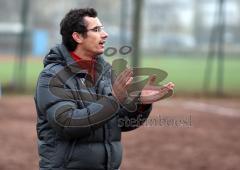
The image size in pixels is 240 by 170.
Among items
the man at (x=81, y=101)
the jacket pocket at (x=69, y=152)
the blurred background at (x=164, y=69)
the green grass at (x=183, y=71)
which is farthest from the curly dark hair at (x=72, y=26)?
the green grass at (x=183, y=71)

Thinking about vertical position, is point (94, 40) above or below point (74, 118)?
above

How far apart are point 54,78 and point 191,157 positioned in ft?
15.0

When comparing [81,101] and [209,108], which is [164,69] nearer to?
[209,108]

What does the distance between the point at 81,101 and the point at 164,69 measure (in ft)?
43.5

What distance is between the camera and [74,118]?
2980 mm

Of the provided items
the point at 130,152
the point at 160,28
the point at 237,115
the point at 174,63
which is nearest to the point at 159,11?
the point at 160,28

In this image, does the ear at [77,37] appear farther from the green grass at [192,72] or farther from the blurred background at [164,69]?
the green grass at [192,72]

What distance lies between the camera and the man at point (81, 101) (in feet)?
9.87

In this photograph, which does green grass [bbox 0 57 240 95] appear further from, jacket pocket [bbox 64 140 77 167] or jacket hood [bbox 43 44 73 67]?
jacket pocket [bbox 64 140 77 167]

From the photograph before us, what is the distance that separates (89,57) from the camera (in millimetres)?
3203

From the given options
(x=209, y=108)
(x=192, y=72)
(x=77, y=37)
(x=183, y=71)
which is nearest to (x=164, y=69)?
(x=209, y=108)

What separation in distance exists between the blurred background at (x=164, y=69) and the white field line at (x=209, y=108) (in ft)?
0.06

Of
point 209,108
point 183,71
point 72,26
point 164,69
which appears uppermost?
point 72,26

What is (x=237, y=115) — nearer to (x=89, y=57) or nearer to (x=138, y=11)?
(x=138, y=11)
